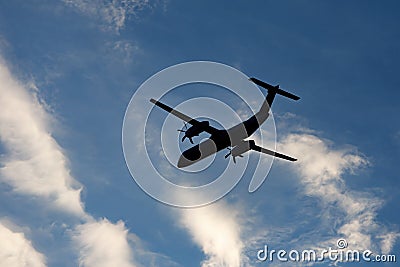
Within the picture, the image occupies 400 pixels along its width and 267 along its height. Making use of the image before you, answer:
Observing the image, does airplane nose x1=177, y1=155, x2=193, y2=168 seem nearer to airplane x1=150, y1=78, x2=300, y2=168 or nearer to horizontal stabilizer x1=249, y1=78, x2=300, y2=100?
airplane x1=150, y1=78, x2=300, y2=168

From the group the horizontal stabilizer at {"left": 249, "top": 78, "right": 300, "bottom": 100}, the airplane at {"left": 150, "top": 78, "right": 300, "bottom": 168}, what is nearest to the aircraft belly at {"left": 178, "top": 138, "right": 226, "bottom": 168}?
the airplane at {"left": 150, "top": 78, "right": 300, "bottom": 168}

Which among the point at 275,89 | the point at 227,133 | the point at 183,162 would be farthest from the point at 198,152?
the point at 275,89

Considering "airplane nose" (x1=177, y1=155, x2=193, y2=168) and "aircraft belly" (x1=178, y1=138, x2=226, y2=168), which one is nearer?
"aircraft belly" (x1=178, y1=138, x2=226, y2=168)

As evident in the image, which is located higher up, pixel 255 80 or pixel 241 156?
pixel 255 80

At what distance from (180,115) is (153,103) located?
4.17 m

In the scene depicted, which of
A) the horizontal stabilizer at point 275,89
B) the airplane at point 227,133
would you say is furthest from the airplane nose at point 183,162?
the horizontal stabilizer at point 275,89

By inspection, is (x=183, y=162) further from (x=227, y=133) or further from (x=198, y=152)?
(x=227, y=133)

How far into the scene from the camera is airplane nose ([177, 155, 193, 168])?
218 ft

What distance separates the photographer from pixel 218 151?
63781 mm

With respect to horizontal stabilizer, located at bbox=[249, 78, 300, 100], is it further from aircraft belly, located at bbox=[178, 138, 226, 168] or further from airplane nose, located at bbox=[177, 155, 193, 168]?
airplane nose, located at bbox=[177, 155, 193, 168]

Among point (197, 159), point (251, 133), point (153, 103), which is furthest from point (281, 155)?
point (153, 103)

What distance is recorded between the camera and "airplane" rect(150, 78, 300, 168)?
62719 millimetres

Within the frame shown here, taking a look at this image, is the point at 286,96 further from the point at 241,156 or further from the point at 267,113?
the point at 241,156

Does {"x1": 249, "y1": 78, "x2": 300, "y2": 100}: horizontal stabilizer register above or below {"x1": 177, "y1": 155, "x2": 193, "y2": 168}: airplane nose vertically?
→ above
